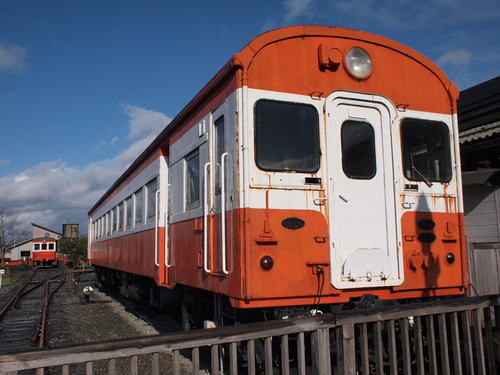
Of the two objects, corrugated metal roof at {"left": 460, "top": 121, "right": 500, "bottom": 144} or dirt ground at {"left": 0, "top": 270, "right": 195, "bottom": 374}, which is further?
corrugated metal roof at {"left": 460, "top": 121, "right": 500, "bottom": 144}

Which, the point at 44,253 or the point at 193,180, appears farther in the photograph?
the point at 44,253

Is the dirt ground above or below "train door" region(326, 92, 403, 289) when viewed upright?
below

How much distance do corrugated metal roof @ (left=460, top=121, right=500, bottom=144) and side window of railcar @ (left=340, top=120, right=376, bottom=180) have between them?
129 inches

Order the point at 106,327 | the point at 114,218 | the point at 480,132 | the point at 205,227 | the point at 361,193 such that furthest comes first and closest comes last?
the point at 114,218, the point at 106,327, the point at 480,132, the point at 205,227, the point at 361,193

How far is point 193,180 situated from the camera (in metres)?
5.18

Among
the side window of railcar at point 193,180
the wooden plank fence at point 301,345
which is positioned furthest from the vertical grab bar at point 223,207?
the side window of railcar at point 193,180

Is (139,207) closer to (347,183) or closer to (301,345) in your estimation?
(347,183)

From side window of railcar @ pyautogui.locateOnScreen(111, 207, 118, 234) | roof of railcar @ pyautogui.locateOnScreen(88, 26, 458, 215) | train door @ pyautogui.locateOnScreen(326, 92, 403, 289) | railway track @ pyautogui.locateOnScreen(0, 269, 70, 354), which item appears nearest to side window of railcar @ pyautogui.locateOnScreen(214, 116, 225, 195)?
roof of railcar @ pyautogui.locateOnScreen(88, 26, 458, 215)

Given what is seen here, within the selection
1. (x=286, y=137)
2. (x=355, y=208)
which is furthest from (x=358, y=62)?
(x=355, y=208)

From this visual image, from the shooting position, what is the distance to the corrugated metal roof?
6548 millimetres

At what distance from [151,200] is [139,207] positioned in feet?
3.69

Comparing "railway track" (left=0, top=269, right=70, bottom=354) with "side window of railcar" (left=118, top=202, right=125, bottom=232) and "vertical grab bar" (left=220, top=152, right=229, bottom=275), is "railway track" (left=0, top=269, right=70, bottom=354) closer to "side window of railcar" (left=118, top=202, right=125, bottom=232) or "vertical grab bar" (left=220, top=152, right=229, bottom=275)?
"side window of railcar" (left=118, top=202, right=125, bottom=232)

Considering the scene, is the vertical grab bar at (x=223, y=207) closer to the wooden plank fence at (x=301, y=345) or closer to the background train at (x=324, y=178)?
the background train at (x=324, y=178)

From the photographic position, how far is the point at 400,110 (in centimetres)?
443
